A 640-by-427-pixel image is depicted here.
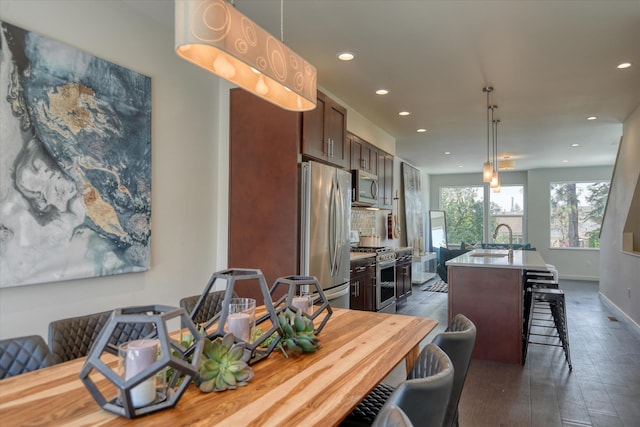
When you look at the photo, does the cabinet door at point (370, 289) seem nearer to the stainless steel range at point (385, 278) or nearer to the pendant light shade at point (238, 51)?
the stainless steel range at point (385, 278)

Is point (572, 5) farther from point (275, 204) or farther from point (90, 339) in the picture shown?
point (90, 339)

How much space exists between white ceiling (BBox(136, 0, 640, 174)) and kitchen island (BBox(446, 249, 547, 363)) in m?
1.84

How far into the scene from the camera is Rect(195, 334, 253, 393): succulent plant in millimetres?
1205

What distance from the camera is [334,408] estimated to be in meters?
1.10

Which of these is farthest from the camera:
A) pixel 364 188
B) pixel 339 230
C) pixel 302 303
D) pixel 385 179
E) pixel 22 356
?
pixel 385 179

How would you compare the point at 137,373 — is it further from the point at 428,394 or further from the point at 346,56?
the point at 346,56

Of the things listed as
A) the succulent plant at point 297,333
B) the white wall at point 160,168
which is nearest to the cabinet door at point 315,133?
the white wall at point 160,168

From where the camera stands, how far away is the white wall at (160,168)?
2.35 metres

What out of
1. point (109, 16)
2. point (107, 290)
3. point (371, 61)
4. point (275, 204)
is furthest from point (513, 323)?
point (109, 16)

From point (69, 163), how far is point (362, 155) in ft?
12.0

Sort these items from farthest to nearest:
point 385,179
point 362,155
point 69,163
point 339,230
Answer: point 385,179 < point 362,155 < point 339,230 < point 69,163

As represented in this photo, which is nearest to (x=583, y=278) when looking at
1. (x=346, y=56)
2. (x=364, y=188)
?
(x=364, y=188)

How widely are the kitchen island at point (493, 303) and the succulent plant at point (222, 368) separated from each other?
3087 mm

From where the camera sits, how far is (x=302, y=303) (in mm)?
1826
